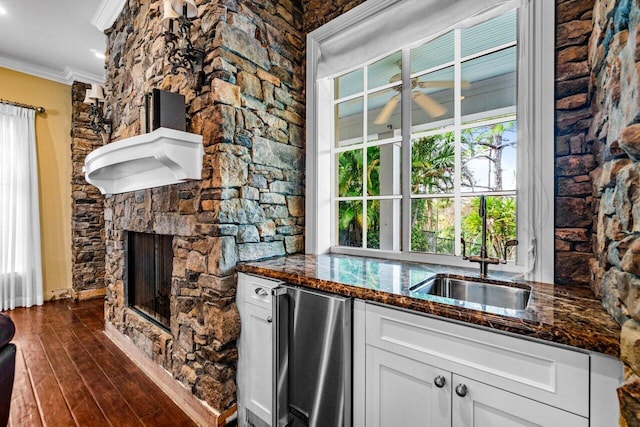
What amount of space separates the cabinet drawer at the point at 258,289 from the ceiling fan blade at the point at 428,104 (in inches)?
62.9

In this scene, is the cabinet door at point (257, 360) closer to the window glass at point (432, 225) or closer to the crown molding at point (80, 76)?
the window glass at point (432, 225)

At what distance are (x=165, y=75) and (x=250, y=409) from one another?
2.38m

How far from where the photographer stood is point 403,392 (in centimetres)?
114

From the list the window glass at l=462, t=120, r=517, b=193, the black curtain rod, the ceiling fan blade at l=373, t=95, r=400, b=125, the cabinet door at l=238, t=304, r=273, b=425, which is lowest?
the cabinet door at l=238, t=304, r=273, b=425

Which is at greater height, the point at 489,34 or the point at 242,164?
the point at 489,34

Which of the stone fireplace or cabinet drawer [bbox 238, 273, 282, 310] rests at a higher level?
the stone fireplace

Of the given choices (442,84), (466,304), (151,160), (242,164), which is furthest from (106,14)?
(466,304)

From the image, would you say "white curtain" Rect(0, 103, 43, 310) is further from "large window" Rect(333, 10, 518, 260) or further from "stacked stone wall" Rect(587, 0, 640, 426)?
"stacked stone wall" Rect(587, 0, 640, 426)

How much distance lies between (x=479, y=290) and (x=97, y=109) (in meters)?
3.82

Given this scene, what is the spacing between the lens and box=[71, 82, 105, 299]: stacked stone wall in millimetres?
4281

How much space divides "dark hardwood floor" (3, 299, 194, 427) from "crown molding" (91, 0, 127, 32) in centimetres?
325

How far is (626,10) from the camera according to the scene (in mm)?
789

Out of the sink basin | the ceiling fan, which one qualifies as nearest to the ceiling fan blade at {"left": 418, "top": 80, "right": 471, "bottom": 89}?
the ceiling fan

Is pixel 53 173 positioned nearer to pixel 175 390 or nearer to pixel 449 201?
pixel 175 390
